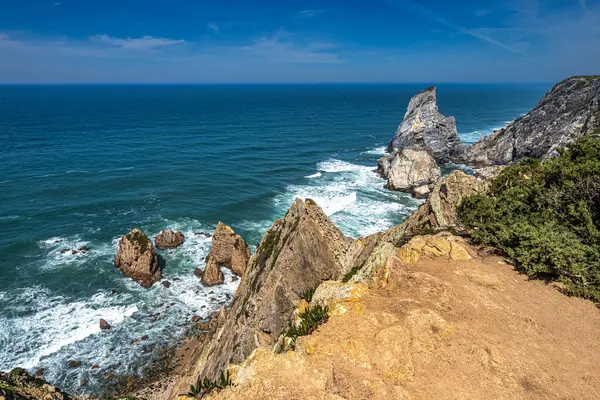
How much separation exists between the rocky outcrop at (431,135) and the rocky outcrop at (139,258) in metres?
70.7

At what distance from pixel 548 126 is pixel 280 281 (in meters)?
80.7

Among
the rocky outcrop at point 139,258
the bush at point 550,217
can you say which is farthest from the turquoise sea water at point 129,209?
the bush at point 550,217

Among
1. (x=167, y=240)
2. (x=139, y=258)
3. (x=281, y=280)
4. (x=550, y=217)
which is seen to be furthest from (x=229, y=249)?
(x=550, y=217)

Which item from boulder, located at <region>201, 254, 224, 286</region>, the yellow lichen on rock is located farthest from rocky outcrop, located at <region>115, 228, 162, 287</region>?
the yellow lichen on rock

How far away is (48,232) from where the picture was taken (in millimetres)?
47562

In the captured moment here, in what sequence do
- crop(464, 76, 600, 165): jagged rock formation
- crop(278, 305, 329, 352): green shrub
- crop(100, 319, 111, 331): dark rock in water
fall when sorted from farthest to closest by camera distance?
1. crop(464, 76, 600, 165): jagged rock formation
2. crop(100, 319, 111, 331): dark rock in water
3. crop(278, 305, 329, 352): green shrub

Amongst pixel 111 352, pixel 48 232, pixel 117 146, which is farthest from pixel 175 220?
pixel 117 146

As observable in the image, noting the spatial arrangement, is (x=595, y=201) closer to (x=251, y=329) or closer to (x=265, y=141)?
(x=251, y=329)

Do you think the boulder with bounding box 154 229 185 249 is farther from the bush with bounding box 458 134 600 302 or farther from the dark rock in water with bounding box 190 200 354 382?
the bush with bounding box 458 134 600 302

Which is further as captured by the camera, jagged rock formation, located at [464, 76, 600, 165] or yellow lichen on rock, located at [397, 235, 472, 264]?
jagged rock formation, located at [464, 76, 600, 165]

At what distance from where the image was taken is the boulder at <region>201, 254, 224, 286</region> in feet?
127

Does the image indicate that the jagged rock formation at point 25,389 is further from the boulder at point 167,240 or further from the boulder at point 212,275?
the boulder at point 167,240

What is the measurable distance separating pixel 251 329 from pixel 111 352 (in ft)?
63.2

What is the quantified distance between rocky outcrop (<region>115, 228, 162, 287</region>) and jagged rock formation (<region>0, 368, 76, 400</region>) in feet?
80.3
